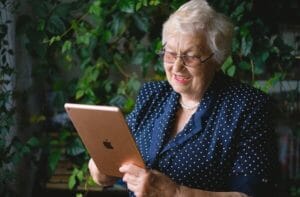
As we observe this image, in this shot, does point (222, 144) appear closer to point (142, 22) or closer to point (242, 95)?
point (242, 95)

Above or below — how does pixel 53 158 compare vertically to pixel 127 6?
below

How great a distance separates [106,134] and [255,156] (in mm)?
434

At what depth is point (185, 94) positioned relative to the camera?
1497 millimetres

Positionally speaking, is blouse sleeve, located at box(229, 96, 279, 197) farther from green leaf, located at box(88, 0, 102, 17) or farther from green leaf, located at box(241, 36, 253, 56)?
green leaf, located at box(88, 0, 102, 17)

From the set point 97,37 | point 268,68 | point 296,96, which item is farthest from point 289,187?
point 97,37

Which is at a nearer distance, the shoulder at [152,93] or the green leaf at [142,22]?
the shoulder at [152,93]

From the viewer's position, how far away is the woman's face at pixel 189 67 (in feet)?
4.59

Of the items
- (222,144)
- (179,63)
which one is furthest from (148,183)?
(179,63)

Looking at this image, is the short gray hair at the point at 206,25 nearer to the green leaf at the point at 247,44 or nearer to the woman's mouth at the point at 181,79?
the woman's mouth at the point at 181,79

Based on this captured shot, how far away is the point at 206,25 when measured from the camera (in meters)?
1.40

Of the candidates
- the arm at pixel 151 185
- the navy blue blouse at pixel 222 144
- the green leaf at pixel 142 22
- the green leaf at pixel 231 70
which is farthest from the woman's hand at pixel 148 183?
the green leaf at pixel 142 22

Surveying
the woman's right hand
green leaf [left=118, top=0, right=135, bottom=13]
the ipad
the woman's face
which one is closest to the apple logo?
the ipad

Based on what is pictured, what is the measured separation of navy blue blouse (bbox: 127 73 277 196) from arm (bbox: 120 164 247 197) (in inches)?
5.4

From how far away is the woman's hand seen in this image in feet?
4.06
